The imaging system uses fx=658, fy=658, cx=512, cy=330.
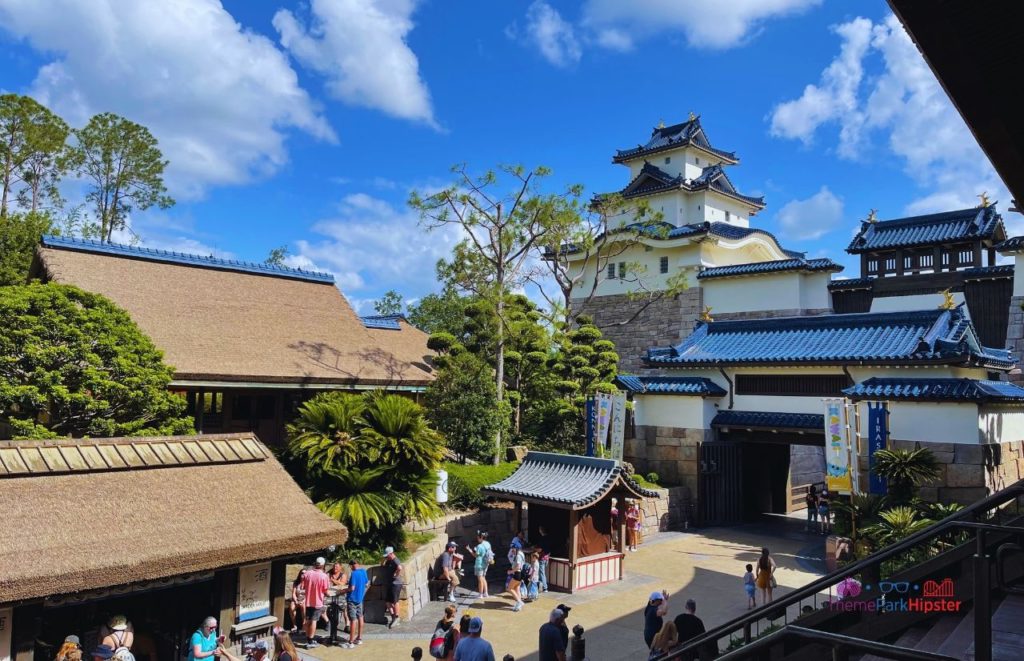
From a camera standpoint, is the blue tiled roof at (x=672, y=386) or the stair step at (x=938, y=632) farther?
the blue tiled roof at (x=672, y=386)

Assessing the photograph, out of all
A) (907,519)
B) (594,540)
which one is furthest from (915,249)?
(594,540)

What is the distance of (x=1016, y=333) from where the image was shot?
75.4 feet

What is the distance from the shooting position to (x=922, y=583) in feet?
19.9

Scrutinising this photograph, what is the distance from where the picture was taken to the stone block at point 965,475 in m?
15.9

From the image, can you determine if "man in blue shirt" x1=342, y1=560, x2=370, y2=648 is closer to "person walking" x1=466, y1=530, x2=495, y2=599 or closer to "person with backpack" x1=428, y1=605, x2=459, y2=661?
"person with backpack" x1=428, y1=605, x2=459, y2=661

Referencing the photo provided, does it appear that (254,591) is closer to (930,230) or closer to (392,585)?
(392,585)

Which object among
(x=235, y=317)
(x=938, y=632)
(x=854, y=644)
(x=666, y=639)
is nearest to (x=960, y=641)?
(x=938, y=632)

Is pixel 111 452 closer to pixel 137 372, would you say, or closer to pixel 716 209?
pixel 137 372

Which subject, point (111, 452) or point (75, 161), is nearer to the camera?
point (111, 452)

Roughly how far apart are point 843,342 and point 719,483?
5.92 m

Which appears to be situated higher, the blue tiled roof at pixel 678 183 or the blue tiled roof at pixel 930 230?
the blue tiled roof at pixel 678 183

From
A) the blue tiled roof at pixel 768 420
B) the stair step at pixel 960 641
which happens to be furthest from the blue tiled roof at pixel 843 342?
the stair step at pixel 960 641

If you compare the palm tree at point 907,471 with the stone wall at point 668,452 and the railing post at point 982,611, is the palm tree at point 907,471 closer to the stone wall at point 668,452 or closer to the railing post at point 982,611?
the stone wall at point 668,452

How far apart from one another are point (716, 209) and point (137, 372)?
2900 centimetres
